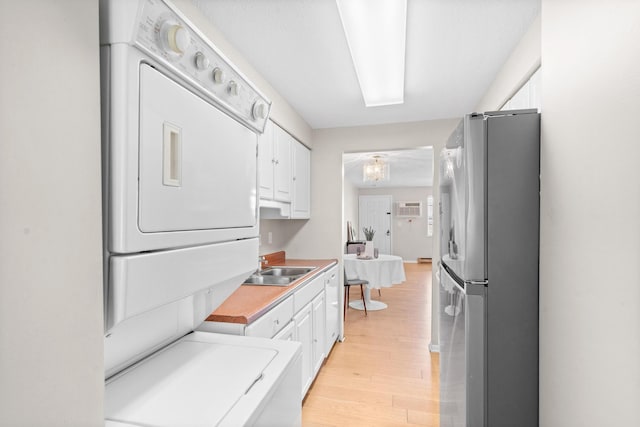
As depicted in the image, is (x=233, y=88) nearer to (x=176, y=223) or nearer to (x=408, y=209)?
(x=176, y=223)

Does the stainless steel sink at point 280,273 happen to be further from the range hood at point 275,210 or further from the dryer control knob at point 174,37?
the dryer control knob at point 174,37

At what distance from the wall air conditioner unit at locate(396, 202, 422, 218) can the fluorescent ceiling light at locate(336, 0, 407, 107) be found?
7.32m

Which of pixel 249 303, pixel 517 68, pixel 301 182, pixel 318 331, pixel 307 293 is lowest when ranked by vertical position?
pixel 318 331

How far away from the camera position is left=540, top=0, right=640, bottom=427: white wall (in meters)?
0.70

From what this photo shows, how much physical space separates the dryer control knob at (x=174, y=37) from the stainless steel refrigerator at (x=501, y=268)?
1.05 meters

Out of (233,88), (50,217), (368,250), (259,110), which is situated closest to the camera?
(50,217)

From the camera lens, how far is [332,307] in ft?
10.0

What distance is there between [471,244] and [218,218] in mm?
960

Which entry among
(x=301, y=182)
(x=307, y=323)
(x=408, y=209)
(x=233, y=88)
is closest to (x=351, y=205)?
(x=408, y=209)

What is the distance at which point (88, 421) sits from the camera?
506 millimetres

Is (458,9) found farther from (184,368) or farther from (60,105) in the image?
(184,368)

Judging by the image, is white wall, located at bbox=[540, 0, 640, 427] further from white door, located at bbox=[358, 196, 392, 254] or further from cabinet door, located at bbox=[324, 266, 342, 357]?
white door, located at bbox=[358, 196, 392, 254]

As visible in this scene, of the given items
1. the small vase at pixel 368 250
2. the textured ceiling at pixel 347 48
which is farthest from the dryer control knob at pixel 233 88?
the small vase at pixel 368 250

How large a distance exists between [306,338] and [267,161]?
134 cm
